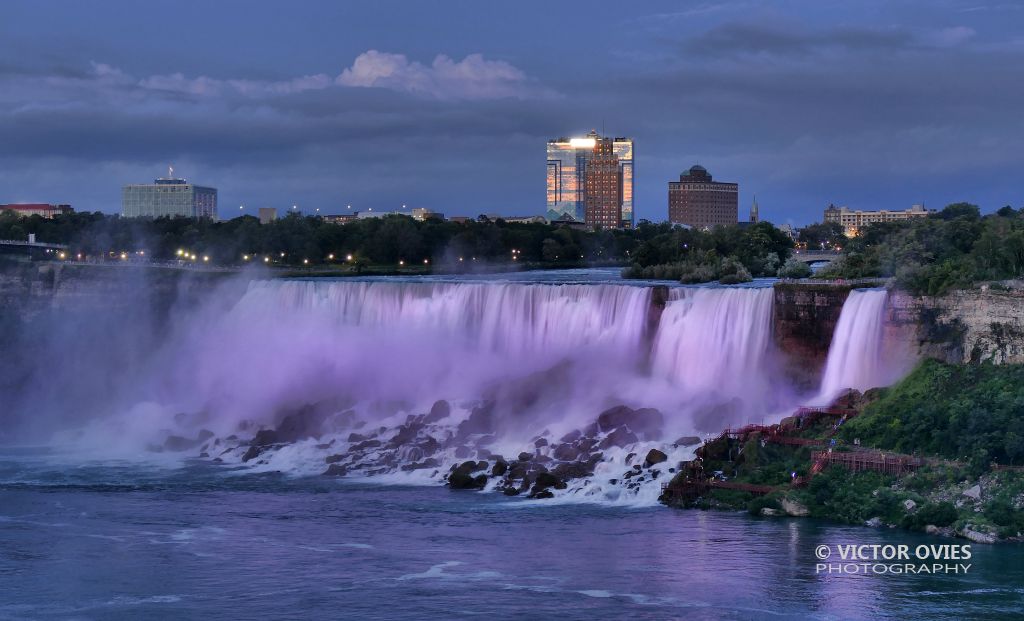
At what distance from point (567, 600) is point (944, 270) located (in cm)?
2271

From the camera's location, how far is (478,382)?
59.8 metres

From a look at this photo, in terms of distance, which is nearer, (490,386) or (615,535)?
(615,535)

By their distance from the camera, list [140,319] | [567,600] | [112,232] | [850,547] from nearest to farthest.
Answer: [567,600], [850,547], [140,319], [112,232]

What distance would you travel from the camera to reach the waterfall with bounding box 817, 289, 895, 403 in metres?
49.5

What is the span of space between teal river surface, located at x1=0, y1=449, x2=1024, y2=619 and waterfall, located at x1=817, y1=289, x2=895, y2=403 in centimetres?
1097

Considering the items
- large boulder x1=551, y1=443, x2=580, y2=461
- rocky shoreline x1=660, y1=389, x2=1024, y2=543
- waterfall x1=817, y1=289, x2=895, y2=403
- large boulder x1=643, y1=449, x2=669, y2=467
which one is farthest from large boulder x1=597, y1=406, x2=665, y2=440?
waterfall x1=817, y1=289, x2=895, y2=403

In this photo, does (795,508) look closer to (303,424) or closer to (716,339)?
(716,339)

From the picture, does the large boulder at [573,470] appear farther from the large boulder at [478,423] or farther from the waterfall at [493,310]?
the waterfall at [493,310]

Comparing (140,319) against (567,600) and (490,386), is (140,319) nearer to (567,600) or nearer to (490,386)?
(490,386)

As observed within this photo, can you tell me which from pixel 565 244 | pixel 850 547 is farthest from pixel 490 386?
pixel 565 244

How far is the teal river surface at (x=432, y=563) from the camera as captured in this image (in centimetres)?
3247

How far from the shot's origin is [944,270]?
49156 mm

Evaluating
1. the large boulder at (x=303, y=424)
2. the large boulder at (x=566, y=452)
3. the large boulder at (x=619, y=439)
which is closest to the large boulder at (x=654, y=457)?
the large boulder at (x=619, y=439)

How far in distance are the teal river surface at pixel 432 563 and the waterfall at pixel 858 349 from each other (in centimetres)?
1097
